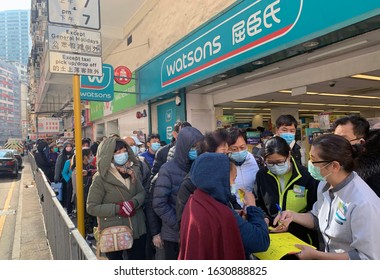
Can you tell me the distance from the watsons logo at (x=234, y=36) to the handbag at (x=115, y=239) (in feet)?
12.9

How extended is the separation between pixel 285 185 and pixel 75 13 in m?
2.79

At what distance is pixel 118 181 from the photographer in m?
3.07

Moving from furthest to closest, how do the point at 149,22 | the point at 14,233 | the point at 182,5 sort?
the point at 149,22 → the point at 182,5 → the point at 14,233

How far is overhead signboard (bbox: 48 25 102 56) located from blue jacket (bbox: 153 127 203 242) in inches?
58.1

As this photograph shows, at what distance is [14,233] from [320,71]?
7.07 m

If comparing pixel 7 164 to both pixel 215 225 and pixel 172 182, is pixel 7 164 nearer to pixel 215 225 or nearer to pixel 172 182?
pixel 172 182

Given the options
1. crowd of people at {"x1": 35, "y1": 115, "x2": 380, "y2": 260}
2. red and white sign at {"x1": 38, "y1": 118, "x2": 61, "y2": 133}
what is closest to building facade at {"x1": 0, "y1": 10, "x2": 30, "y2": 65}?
red and white sign at {"x1": 38, "y1": 118, "x2": 61, "y2": 133}

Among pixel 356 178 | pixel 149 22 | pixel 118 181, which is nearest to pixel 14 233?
pixel 118 181

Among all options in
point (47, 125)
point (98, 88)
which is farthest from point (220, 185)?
point (47, 125)

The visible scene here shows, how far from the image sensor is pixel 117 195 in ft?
9.98

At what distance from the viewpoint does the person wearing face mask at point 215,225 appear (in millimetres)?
1646

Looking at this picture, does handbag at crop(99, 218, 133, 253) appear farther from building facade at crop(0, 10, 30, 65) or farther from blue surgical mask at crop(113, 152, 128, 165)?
building facade at crop(0, 10, 30, 65)

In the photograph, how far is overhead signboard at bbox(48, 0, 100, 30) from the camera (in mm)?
3074

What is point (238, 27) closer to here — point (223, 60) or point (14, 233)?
point (223, 60)
